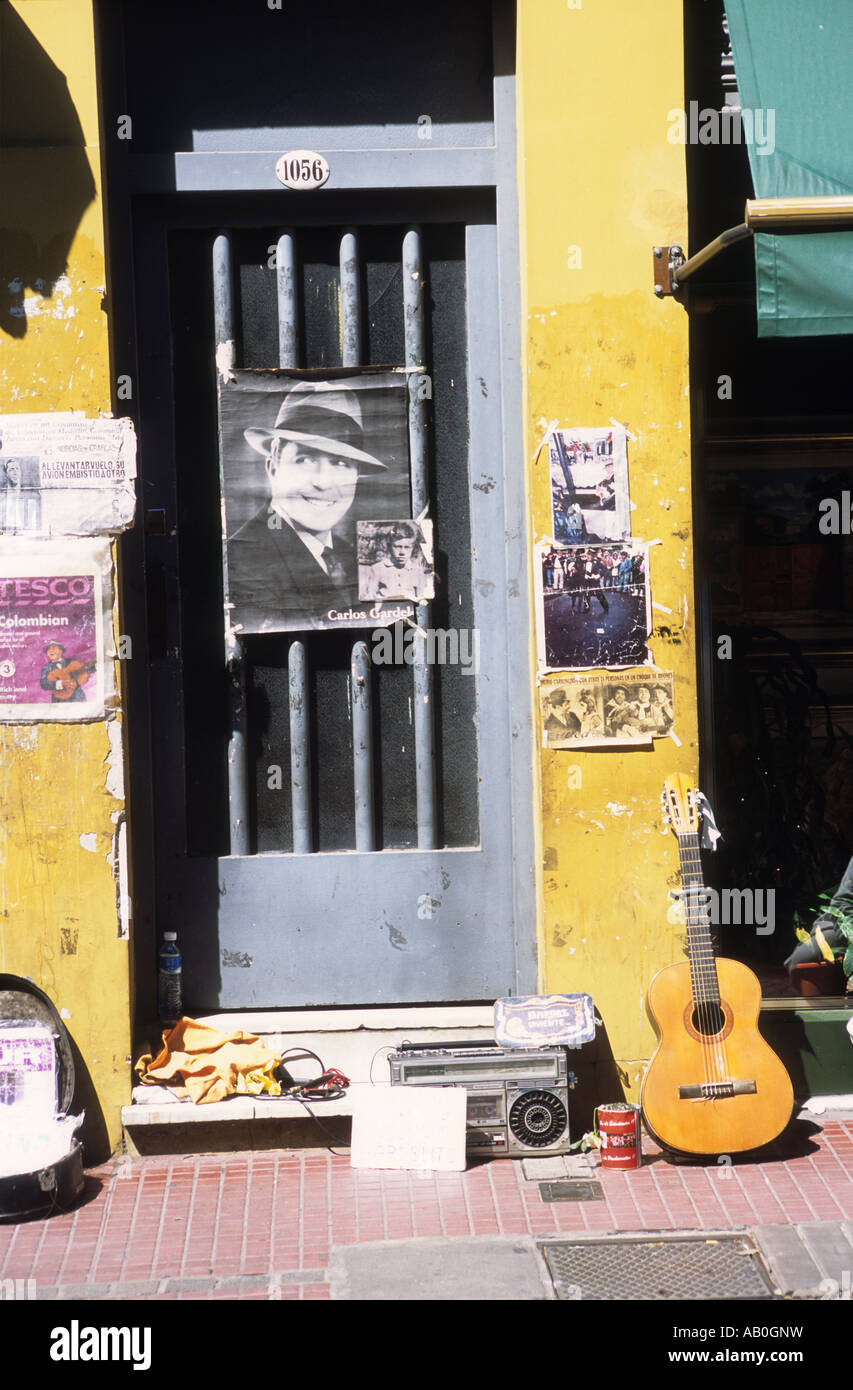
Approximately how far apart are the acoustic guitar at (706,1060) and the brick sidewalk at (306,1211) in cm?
16

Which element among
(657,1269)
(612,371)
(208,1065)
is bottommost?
(657,1269)

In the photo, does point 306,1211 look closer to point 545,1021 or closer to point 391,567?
point 545,1021

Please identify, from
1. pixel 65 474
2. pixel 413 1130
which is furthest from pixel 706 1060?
pixel 65 474

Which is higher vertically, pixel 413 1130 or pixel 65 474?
pixel 65 474

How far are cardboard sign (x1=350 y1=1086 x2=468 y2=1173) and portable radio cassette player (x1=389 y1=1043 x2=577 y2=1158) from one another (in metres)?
0.07

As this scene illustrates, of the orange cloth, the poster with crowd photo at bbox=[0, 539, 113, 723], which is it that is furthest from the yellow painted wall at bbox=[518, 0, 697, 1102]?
the poster with crowd photo at bbox=[0, 539, 113, 723]

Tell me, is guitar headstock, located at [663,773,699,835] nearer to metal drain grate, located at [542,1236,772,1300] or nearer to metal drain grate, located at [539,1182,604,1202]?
metal drain grate, located at [539,1182,604,1202]

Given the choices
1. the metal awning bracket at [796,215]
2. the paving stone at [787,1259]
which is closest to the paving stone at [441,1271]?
the paving stone at [787,1259]

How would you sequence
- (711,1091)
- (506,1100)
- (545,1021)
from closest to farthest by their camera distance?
(711,1091) → (506,1100) → (545,1021)

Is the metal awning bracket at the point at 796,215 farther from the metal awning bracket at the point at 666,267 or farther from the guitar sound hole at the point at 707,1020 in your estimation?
the guitar sound hole at the point at 707,1020

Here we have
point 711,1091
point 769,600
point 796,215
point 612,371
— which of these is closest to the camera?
point 796,215

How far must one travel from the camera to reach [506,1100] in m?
4.98

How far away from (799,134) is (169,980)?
4.18m

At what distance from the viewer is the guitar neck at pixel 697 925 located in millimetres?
4953
